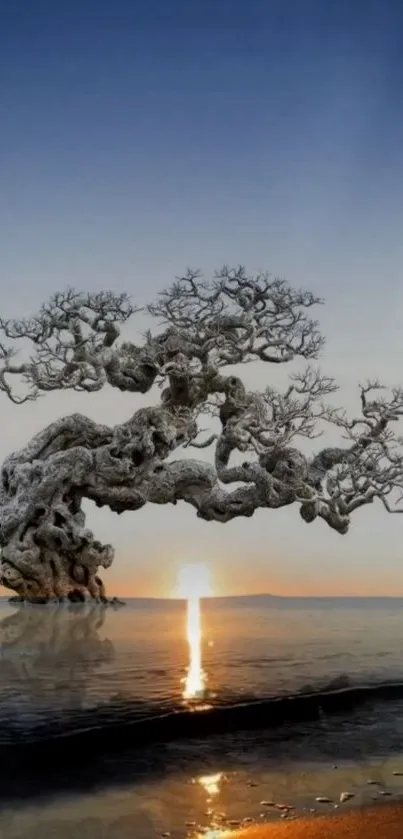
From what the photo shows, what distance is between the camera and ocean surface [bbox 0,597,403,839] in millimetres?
3768

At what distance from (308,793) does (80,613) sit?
10.2 m

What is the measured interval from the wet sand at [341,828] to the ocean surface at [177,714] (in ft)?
1.30

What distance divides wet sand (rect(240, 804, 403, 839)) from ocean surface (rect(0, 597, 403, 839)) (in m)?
0.39

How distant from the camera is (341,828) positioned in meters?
3.04

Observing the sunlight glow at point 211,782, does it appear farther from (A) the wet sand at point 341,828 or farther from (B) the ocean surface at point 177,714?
(A) the wet sand at point 341,828

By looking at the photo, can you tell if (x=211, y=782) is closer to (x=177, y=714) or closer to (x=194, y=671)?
(x=177, y=714)

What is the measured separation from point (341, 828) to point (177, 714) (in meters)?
1.81

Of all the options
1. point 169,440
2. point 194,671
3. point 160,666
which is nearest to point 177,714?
point 194,671

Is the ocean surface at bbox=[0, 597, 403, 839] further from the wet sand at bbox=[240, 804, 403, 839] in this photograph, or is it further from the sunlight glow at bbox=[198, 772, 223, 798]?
the wet sand at bbox=[240, 804, 403, 839]

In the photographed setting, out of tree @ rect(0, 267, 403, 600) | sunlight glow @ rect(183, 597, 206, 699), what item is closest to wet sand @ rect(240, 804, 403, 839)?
sunlight glow @ rect(183, 597, 206, 699)

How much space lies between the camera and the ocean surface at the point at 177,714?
3.77m

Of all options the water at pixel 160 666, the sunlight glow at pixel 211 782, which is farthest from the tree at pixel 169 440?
the sunlight glow at pixel 211 782

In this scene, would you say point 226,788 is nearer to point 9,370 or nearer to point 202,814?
point 202,814

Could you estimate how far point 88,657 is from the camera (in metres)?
7.24
